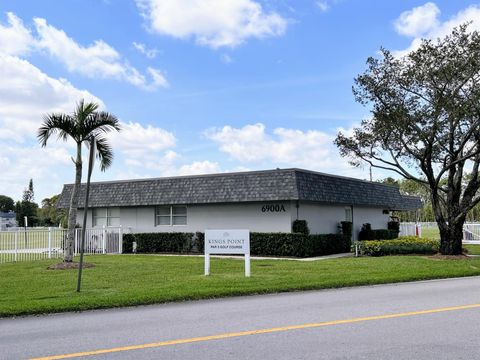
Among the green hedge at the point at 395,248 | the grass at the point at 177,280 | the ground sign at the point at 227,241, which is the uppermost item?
the ground sign at the point at 227,241

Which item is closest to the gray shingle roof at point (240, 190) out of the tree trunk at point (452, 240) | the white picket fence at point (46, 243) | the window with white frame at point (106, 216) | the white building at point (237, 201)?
the white building at point (237, 201)

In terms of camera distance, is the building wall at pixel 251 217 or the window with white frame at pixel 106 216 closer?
the building wall at pixel 251 217

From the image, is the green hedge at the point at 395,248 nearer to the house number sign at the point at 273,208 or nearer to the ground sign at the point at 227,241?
the house number sign at the point at 273,208

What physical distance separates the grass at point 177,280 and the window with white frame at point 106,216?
938 centimetres

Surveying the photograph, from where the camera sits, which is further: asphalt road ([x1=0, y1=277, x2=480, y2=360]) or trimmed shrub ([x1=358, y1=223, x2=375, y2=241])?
trimmed shrub ([x1=358, y1=223, x2=375, y2=241])

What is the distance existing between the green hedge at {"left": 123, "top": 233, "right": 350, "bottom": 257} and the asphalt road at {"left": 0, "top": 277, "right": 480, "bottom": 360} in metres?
11.8

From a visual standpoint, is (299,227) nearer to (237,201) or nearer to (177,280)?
(237,201)

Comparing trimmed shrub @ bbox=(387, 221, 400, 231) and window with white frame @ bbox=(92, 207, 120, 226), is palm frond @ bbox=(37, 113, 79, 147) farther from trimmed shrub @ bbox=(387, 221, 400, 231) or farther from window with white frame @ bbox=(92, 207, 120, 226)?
trimmed shrub @ bbox=(387, 221, 400, 231)

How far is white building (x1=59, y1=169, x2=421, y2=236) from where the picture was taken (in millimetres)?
23578

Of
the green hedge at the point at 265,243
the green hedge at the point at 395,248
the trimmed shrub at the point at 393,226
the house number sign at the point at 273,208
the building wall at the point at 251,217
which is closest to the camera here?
the green hedge at the point at 265,243

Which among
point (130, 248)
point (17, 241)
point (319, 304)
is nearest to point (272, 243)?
point (130, 248)

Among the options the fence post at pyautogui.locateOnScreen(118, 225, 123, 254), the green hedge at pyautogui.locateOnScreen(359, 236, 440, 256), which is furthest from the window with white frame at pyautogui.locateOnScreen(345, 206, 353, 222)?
the fence post at pyautogui.locateOnScreen(118, 225, 123, 254)

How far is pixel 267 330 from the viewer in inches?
295

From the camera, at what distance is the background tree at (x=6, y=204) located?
137500 millimetres
